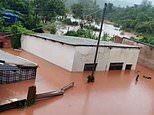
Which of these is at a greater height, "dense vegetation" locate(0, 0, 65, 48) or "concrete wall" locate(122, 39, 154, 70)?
"dense vegetation" locate(0, 0, 65, 48)

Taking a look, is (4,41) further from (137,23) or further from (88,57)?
(137,23)

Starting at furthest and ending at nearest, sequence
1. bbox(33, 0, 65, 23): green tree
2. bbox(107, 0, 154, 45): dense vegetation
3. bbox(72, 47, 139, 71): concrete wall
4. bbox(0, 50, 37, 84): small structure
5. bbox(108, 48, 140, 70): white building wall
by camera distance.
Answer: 1. bbox(107, 0, 154, 45): dense vegetation
2. bbox(33, 0, 65, 23): green tree
3. bbox(108, 48, 140, 70): white building wall
4. bbox(72, 47, 139, 71): concrete wall
5. bbox(0, 50, 37, 84): small structure

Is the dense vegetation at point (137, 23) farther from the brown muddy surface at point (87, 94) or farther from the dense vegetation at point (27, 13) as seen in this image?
the brown muddy surface at point (87, 94)

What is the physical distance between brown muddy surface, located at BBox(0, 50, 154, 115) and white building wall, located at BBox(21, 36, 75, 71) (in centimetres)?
54

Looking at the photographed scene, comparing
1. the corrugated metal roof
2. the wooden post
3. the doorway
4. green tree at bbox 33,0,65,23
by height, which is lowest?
the doorway

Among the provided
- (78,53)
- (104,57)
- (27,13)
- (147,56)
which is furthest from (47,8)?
(78,53)

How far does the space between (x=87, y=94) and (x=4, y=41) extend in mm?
11196

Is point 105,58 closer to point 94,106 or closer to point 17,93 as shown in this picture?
point 94,106

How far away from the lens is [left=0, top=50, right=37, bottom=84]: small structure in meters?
14.9

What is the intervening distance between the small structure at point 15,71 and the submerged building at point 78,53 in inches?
175

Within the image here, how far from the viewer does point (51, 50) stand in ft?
75.7

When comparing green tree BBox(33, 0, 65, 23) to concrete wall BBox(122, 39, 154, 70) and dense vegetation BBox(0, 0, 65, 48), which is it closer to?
dense vegetation BBox(0, 0, 65, 48)

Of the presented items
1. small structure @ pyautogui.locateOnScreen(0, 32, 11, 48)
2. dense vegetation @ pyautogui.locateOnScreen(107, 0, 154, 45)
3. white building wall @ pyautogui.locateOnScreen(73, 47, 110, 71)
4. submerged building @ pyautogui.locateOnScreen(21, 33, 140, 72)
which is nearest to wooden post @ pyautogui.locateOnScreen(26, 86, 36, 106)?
submerged building @ pyautogui.locateOnScreen(21, 33, 140, 72)

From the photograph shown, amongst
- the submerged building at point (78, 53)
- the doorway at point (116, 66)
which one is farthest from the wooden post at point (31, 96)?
the doorway at point (116, 66)
